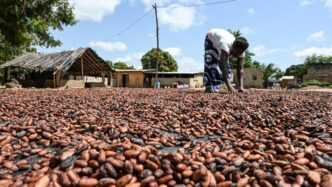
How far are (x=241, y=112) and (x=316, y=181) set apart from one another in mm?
2088

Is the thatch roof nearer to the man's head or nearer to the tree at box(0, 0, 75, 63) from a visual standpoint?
the tree at box(0, 0, 75, 63)

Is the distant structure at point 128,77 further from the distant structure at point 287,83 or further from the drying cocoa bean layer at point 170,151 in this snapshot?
the drying cocoa bean layer at point 170,151

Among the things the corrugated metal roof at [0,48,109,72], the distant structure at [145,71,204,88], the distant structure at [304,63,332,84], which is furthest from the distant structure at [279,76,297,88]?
the corrugated metal roof at [0,48,109,72]

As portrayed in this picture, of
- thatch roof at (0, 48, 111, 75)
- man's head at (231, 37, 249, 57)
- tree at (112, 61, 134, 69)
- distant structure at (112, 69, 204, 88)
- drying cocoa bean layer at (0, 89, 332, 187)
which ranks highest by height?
tree at (112, 61, 134, 69)

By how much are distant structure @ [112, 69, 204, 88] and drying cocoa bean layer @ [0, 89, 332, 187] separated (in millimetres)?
27267

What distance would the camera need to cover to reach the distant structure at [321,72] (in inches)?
1220

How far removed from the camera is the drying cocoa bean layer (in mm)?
1659

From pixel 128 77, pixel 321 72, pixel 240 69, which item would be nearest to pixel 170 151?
pixel 240 69

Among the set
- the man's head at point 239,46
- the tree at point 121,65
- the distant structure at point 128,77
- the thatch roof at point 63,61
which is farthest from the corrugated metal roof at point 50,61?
the tree at point 121,65

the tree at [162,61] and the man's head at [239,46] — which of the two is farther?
the tree at [162,61]

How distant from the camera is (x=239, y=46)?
646cm

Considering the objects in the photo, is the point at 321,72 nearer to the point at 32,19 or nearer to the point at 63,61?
the point at 63,61

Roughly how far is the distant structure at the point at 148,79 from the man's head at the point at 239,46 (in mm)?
23584

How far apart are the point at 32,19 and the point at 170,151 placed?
1147 centimetres
